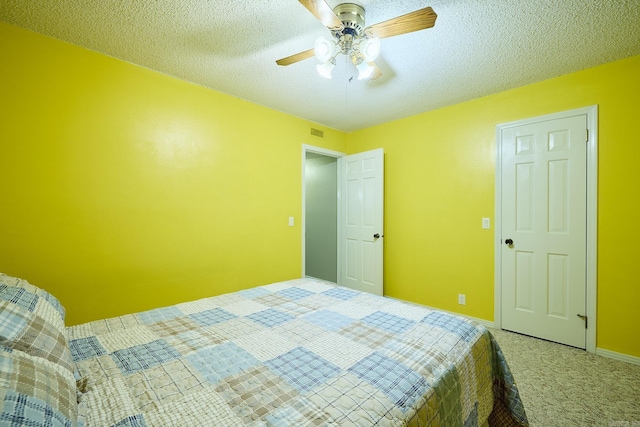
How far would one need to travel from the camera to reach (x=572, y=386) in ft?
5.96

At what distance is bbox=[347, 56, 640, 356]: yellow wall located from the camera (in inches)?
83.4

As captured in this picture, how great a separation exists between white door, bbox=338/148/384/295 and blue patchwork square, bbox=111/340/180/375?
9.19ft

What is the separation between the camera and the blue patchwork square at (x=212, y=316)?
1.44 m

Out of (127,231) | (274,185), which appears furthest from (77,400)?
(274,185)

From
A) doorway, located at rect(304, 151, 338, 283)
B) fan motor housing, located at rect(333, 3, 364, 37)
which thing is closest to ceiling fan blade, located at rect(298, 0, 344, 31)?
fan motor housing, located at rect(333, 3, 364, 37)

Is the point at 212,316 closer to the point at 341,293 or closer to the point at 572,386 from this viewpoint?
the point at 341,293

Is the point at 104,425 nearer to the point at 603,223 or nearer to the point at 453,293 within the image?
the point at 453,293

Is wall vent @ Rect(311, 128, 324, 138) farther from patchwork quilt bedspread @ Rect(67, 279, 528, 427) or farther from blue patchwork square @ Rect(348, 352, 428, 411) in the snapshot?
blue patchwork square @ Rect(348, 352, 428, 411)

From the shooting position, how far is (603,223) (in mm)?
2205

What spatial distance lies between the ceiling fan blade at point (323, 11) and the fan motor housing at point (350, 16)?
0.45 feet

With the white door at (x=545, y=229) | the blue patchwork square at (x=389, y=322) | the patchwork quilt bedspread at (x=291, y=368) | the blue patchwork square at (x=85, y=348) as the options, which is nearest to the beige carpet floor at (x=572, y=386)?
the white door at (x=545, y=229)

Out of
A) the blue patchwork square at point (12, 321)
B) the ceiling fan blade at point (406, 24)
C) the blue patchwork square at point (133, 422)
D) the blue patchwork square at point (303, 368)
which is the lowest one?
the blue patchwork square at point (303, 368)

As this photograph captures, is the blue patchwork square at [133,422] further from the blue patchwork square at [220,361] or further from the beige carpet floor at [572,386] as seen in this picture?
the beige carpet floor at [572,386]

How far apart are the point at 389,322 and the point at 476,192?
2.17 m
